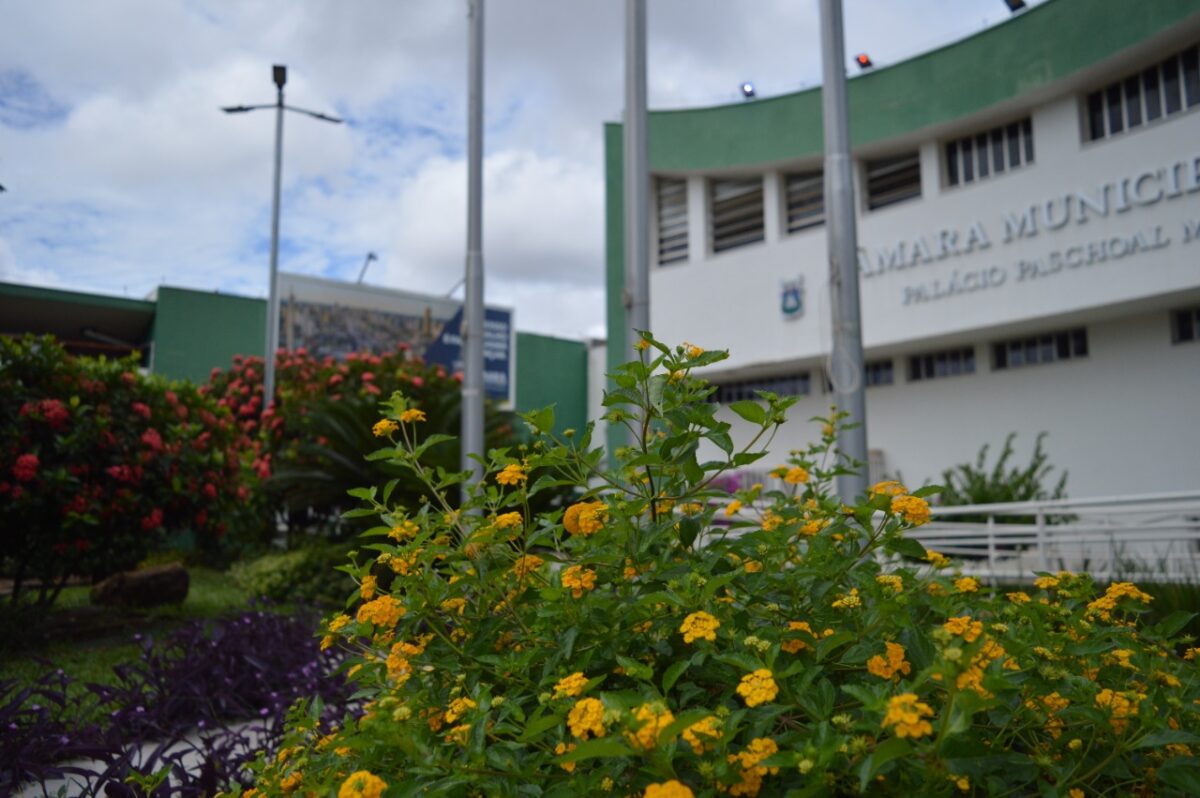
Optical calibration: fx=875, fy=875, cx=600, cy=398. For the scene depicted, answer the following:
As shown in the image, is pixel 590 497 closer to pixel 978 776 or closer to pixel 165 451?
pixel 978 776

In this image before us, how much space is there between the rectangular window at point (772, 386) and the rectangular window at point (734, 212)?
3.03 meters

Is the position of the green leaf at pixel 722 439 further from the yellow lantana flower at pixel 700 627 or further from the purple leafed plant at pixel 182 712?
the purple leafed plant at pixel 182 712

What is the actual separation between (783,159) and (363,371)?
30.6ft

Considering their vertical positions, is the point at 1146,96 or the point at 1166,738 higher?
the point at 1146,96

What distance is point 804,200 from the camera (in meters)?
18.3

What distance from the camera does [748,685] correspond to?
1.31 metres

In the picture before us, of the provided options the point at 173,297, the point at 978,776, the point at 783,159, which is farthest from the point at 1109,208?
the point at 173,297

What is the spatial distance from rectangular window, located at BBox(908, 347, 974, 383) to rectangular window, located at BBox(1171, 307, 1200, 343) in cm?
333

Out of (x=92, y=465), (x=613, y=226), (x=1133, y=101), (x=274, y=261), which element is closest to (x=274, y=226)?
(x=274, y=261)

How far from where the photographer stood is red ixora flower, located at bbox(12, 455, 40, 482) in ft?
21.7

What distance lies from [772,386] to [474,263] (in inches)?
469

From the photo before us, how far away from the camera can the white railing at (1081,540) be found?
243 inches

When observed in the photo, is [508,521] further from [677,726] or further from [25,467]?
[25,467]

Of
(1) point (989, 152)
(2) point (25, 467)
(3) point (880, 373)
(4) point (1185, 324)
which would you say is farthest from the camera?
(3) point (880, 373)
